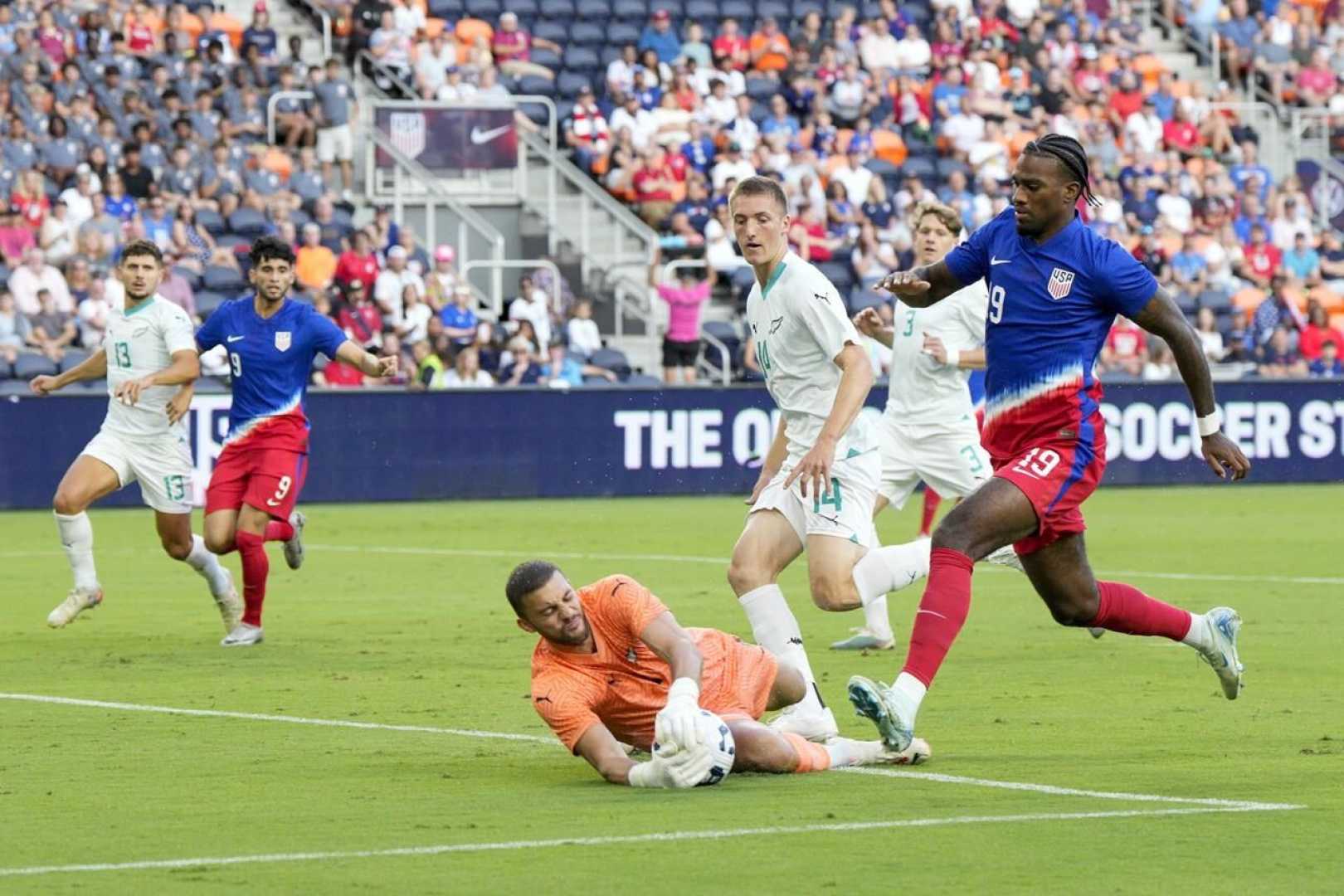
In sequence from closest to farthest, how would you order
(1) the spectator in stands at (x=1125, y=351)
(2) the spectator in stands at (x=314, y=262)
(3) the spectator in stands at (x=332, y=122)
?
(2) the spectator in stands at (x=314, y=262) → (1) the spectator in stands at (x=1125, y=351) → (3) the spectator in stands at (x=332, y=122)

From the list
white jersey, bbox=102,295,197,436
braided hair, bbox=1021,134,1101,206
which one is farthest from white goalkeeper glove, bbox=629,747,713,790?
white jersey, bbox=102,295,197,436

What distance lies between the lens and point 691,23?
32.6 m

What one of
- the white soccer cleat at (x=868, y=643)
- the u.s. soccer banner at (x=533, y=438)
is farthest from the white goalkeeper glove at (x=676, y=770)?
the u.s. soccer banner at (x=533, y=438)

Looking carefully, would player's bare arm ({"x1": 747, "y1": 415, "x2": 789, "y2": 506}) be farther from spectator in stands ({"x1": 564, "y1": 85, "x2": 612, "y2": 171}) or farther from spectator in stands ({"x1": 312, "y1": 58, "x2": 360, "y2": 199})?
spectator in stands ({"x1": 564, "y1": 85, "x2": 612, "y2": 171})

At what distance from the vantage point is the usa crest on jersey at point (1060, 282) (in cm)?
870

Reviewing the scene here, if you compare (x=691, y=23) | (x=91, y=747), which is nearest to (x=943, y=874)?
(x=91, y=747)

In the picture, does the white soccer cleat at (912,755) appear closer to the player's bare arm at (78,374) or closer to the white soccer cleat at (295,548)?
the white soccer cleat at (295,548)

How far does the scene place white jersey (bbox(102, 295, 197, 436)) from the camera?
13.9 metres

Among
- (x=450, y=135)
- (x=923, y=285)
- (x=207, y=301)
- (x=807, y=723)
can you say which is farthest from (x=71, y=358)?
(x=807, y=723)

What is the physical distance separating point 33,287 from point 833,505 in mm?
16463

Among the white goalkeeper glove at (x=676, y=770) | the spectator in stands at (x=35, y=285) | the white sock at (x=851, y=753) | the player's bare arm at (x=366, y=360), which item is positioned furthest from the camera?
the spectator in stands at (x=35, y=285)

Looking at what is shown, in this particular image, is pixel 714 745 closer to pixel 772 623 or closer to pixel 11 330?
pixel 772 623

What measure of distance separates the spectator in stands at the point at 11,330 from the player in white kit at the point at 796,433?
615 inches

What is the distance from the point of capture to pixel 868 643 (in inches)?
512
